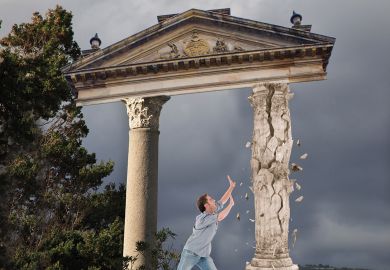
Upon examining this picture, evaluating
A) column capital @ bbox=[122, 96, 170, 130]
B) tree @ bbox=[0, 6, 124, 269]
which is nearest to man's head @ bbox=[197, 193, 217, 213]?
column capital @ bbox=[122, 96, 170, 130]

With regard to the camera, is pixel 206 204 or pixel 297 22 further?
pixel 297 22

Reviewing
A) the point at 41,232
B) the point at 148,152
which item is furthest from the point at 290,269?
the point at 41,232

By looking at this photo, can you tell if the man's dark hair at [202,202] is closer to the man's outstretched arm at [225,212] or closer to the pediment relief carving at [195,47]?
the man's outstretched arm at [225,212]

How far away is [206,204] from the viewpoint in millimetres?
8031

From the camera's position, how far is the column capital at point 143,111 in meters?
13.6

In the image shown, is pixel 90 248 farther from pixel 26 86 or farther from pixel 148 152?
pixel 26 86

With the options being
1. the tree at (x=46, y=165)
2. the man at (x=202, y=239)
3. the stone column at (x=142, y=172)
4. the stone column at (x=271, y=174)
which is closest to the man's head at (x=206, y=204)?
the man at (x=202, y=239)

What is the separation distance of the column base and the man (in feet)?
12.5

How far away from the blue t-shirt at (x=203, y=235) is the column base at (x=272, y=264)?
3969mm

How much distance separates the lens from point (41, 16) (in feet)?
72.7

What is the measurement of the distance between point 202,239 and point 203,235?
0.08 metres

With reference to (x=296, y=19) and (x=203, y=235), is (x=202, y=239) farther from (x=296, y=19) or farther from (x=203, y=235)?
(x=296, y=19)

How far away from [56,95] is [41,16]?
6356mm

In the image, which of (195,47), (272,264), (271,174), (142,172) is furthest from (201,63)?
(272,264)
